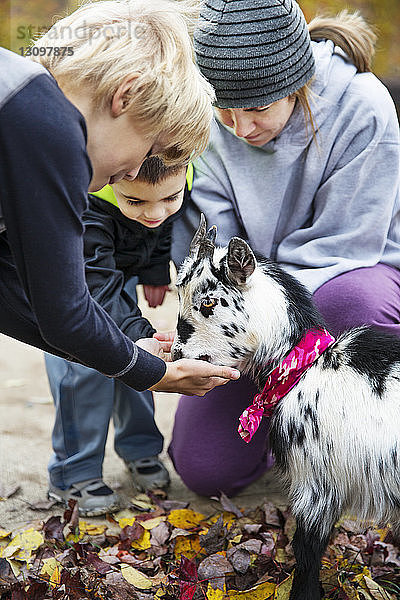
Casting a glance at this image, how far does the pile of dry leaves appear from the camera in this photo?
2576 mm

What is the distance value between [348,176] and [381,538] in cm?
154

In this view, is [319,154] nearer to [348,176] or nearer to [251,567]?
[348,176]

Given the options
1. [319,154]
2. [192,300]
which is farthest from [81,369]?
[319,154]

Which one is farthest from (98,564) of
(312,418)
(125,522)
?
(312,418)

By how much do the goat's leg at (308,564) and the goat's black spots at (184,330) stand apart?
2.42ft

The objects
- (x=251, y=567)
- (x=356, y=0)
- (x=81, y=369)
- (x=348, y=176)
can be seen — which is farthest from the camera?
(x=356, y=0)

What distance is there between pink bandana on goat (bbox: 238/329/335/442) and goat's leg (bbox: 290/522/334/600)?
386mm

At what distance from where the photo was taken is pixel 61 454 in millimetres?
3461

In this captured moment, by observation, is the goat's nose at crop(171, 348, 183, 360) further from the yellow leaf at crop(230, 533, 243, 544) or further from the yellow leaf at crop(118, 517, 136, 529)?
the yellow leaf at crop(118, 517, 136, 529)

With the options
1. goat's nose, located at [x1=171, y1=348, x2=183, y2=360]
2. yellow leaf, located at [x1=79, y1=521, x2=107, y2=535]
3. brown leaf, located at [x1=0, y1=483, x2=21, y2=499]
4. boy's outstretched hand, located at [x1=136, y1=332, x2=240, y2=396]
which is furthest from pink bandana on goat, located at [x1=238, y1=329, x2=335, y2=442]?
brown leaf, located at [x1=0, y1=483, x2=21, y2=499]

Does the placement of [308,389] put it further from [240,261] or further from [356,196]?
[356,196]

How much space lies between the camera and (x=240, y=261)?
232 cm

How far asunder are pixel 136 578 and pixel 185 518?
53 cm

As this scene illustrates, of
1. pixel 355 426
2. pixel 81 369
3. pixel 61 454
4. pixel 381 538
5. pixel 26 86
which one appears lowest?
pixel 61 454
